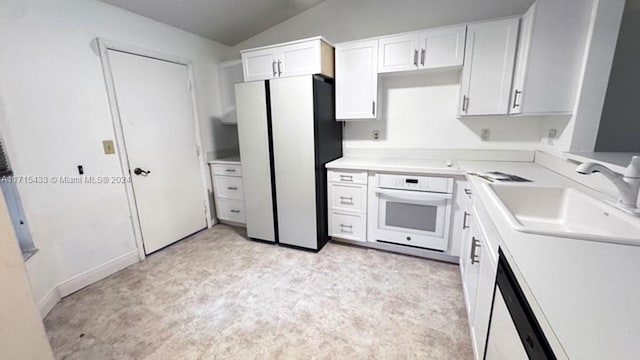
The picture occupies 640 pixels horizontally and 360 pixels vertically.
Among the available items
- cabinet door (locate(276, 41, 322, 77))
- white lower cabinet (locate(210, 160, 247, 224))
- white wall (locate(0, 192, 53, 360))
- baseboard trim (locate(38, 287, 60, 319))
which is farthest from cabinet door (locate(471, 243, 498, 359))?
baseboard trim (locate(38, 287, 60, 319))

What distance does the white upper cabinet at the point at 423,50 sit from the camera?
7.30ft

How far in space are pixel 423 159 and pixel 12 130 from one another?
3.35 m

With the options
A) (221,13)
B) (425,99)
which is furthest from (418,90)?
(221,13)

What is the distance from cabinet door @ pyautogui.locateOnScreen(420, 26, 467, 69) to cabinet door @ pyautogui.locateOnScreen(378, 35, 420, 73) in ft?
0.22

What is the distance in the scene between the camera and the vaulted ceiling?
2.43 meters

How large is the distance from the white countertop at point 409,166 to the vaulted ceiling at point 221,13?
72.6 inches

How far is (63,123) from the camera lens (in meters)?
2.01

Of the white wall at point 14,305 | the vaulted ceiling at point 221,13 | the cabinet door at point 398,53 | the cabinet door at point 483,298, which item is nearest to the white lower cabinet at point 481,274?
the cabinet door at point 483,298

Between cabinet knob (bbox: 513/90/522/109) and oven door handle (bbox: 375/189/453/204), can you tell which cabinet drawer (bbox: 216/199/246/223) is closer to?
oven door handle (bbox: 375/189/453/204)

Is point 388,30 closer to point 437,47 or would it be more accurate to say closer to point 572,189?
point 437,47

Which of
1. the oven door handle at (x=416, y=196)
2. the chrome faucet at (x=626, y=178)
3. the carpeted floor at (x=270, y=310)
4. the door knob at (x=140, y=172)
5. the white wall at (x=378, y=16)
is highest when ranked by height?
the white wall at (x=378, y=16)

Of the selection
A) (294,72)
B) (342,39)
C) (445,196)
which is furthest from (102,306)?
(342,39)

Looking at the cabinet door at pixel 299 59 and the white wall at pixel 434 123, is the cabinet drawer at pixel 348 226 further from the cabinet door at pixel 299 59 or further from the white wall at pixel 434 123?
the cabinet door at pixel 299 59

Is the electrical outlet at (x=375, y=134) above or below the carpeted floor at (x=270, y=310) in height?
above
